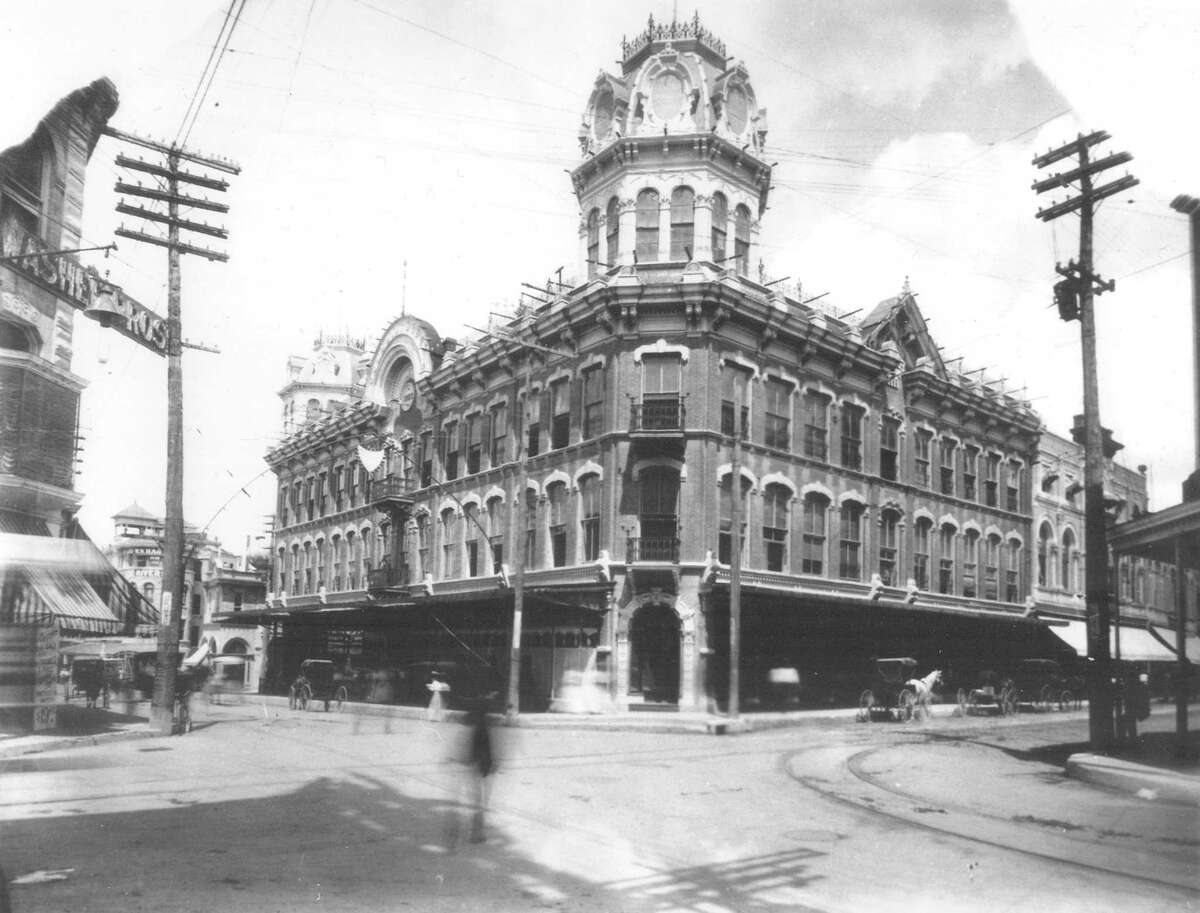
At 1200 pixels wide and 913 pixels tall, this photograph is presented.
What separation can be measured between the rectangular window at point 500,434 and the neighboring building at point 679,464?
110mm

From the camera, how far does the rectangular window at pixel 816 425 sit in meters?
31.5

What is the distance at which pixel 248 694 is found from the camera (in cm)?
A: 4191

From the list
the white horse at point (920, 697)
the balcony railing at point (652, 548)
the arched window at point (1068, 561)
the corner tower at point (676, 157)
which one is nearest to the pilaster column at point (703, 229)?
the corner tower at point (676, 157)

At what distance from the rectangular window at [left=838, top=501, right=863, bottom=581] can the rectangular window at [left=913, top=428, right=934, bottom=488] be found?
4.10m

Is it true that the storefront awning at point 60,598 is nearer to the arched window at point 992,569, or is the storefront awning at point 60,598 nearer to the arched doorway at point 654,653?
the arched doorway at point 654,653

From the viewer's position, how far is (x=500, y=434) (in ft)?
110

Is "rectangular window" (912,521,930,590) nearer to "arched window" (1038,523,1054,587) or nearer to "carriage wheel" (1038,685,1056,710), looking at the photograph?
"carriage wheel" (1038,685,1056,710)

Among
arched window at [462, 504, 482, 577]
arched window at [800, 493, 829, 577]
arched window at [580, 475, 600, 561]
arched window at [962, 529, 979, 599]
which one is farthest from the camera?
arched window at [962, 529, 979, 599]

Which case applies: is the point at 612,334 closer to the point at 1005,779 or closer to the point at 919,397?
the point at 919,397

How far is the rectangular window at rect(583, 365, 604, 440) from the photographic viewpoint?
29.4 meters

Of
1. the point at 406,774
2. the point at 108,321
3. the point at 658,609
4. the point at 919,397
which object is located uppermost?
the point at 919,397

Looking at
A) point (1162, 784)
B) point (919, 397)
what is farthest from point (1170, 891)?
point (919, 397)

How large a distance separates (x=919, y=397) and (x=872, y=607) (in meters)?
9.39

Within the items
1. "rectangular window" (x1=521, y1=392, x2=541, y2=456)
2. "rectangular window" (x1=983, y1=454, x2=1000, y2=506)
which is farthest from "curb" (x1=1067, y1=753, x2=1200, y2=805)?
"rectangular window" (x1=983, y1=454, x2=1000, y2=506)
